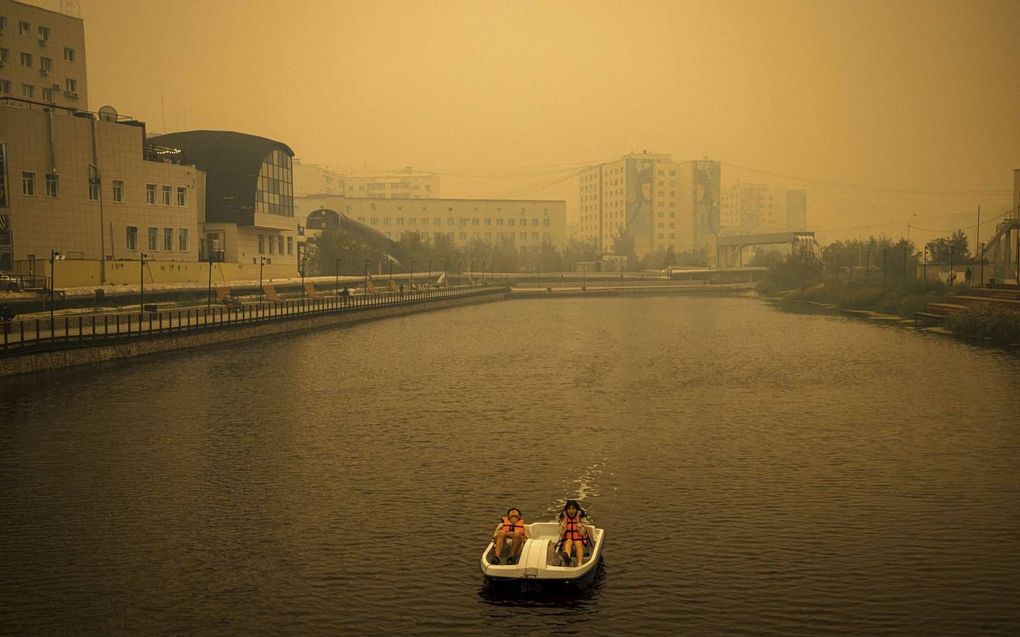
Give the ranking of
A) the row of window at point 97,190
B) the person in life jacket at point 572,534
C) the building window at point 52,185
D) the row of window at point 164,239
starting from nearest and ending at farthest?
the person in life jacket at point 572,534 < the row of window at point 97,190 < the building window at point 52,185 < the row of window at point 164,239

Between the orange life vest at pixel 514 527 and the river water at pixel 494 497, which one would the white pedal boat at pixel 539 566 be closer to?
the orange life vest at pixel 514 527

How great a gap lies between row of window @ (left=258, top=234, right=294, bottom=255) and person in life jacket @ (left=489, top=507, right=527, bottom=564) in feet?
278

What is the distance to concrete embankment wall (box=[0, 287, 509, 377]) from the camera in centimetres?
4162

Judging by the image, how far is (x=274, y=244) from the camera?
10081 centimetres

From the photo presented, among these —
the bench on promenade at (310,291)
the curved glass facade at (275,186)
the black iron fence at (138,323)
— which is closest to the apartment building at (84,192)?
the black iron fence at (138,323)

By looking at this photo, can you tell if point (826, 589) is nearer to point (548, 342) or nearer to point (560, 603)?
point (560, 603)

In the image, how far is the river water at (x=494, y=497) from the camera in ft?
52.0

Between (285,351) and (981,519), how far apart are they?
42837 millimetres

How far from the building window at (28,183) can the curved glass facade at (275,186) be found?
2804 centimetres

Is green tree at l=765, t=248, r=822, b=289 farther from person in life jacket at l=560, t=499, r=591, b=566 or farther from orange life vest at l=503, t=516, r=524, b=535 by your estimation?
orange life vest at l=503, t=516, r=524, b=535

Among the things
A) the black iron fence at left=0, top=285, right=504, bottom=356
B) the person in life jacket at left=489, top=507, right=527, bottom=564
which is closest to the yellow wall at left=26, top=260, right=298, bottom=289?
the black iron fence at left=0, top=285, right=504, bottom=356

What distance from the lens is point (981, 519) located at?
2075 cm

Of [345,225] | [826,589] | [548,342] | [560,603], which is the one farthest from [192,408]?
[345,225]

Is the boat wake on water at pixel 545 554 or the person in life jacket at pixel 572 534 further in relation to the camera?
the person in life jacket at pixel 572 534
